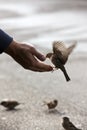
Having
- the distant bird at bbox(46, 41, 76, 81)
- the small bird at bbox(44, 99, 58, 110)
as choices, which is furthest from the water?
the distant bird at bbox(46, 41, 76, 81)

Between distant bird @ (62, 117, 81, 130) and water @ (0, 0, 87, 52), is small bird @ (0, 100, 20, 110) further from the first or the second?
water @ (0, 0, 87, 52)

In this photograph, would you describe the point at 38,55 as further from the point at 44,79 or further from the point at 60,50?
the point at 44,79

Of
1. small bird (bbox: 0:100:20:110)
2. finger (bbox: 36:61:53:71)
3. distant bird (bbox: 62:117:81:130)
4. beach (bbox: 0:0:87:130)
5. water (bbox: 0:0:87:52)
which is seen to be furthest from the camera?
water (bbox: 0:0:87:52)

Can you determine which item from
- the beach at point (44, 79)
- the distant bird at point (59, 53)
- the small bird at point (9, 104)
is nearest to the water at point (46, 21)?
the beach at point (44, 79)

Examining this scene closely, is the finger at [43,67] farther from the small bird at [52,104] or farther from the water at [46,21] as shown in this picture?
the water at [46,21]

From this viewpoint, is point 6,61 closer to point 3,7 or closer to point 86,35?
point 86,35

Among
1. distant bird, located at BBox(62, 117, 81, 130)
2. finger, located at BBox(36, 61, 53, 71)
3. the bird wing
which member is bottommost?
distant bird, located at BBox(62, 117, 81, 130)
